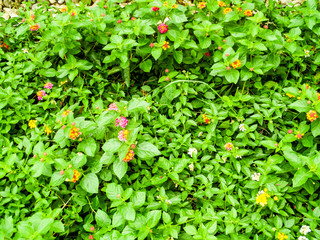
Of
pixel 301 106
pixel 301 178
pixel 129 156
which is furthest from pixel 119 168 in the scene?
pixel 301 106

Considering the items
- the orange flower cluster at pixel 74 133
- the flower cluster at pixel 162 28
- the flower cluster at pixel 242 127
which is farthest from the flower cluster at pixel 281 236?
the flower cluster at pixel 162 28

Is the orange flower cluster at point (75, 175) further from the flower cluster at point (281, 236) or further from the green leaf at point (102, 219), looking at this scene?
the flower cluster at point (281, 236)

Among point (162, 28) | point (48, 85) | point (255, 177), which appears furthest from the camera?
point (48, 85)

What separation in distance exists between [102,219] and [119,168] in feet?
1.05

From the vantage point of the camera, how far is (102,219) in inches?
66.2

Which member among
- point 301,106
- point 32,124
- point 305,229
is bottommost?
point 305,229

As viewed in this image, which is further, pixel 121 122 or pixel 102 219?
pixel 121 122

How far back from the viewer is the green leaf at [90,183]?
5.76ft

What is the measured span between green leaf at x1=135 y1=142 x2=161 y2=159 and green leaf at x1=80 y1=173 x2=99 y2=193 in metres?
0.32

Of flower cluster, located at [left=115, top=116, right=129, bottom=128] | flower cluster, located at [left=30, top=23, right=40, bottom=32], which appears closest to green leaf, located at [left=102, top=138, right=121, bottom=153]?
flower cluster, located at [left=115, top=116, right=129, bottom=128]

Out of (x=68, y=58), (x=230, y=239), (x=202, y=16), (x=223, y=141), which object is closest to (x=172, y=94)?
(x=223, y=141)

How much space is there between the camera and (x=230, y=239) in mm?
1671

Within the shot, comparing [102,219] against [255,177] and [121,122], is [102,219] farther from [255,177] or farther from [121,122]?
[255,177]

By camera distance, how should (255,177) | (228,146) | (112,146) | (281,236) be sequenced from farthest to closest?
(228,146) → (255,177) → (112,146) → (281,236)
